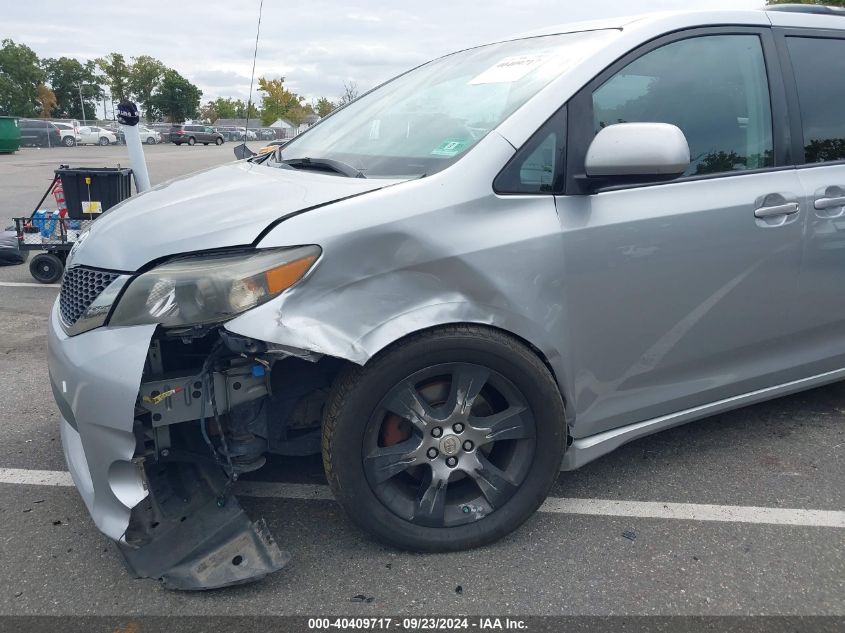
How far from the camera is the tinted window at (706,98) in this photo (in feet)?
8.29

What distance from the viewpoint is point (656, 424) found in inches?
106

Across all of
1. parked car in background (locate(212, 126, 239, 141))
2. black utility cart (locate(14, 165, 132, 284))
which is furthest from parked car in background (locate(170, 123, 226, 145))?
black utility cart (locate(14, 165, 132, 284))

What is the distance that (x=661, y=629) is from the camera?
6.85 feet

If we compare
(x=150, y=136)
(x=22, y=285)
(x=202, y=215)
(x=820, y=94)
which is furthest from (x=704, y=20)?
(x=150, y=136)

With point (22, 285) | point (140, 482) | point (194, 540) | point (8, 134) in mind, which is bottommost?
point (22, 285)

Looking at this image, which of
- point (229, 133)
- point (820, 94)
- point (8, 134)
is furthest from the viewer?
point (229, 133)

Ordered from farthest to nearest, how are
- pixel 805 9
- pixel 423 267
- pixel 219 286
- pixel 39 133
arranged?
pixel 39 133 < pixel 805 9 < pixel 423 267 < pixel 219 286

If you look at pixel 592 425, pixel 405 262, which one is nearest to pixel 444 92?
pixel 405 262

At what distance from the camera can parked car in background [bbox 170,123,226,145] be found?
169 ft

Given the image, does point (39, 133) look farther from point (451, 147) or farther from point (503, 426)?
point (503, 426)

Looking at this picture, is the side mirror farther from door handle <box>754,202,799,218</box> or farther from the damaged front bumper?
the damaged front bumper

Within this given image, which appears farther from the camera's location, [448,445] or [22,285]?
[22,285]

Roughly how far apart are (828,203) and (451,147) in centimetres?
159

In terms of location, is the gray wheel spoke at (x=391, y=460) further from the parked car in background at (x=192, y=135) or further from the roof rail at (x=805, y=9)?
the parked car in background at (x=192, y=135)
